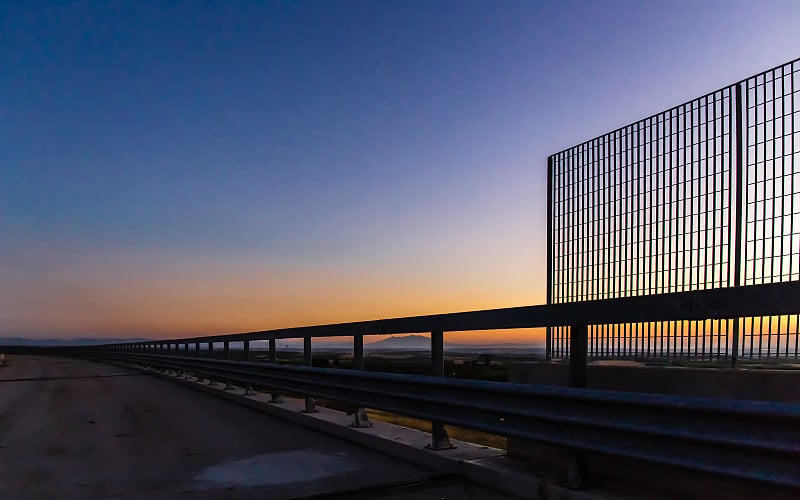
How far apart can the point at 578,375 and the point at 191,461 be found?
12.6 feet

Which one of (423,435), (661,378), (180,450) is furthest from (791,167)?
(180,450)

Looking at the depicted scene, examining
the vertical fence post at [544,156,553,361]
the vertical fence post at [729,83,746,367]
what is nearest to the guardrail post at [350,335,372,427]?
the vertical fence post at [544,156,553,361]

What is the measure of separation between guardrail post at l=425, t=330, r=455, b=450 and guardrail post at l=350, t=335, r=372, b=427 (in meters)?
1.52

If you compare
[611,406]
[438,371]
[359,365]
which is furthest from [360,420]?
[611,406]

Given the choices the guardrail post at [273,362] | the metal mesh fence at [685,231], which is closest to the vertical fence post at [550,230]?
the metal mesh fence at [685,231]

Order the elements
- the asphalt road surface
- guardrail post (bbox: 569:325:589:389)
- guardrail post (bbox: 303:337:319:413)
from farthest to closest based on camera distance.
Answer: guardrail post (bbox: 303:337:319:413), the asphalt road surface, guardrail post (bbox: 569:325:589:389)

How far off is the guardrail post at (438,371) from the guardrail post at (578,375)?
68.4 inches

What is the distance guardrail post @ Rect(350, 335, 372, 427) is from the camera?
7.70m

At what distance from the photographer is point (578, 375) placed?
465 centimetres

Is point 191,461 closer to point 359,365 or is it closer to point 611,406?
point 359,365

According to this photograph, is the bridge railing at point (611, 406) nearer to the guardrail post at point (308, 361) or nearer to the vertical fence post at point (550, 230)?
the guardrail post at point (308, 361)

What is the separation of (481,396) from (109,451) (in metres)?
4.17

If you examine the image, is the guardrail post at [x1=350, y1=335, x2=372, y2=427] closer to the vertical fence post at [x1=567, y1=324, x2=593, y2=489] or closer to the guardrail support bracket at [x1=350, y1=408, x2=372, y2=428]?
the guardrail support bracket at [x1=350, y1=408, x2=372, y2=428]

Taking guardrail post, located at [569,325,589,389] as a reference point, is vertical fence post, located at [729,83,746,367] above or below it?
above
